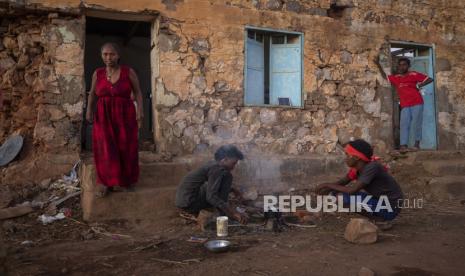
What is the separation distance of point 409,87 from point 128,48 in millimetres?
6369

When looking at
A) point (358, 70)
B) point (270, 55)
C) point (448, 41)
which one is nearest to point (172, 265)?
point (270, 55)

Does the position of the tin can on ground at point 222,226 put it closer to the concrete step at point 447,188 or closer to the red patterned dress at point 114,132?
the red patterned dress at point 114,132

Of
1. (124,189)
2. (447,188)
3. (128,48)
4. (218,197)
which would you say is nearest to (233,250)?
(218,197)

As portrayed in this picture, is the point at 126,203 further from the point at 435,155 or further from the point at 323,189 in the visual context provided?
the point at 435,155

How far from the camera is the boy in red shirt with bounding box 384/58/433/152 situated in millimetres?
7336

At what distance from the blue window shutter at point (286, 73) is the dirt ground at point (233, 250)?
99.8 inches

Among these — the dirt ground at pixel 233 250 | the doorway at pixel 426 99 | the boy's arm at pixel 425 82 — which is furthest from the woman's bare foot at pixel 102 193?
the boy's arm at pixel 425 82

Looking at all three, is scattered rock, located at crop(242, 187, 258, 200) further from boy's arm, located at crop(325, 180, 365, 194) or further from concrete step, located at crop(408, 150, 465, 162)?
concrete step, located at crop(408, 150, 465, 162)

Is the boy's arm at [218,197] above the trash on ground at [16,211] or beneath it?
above

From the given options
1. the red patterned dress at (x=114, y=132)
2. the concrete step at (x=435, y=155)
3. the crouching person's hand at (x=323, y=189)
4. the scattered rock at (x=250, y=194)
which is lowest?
the scattered rock at (x=250, y=194)

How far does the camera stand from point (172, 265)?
329 cm

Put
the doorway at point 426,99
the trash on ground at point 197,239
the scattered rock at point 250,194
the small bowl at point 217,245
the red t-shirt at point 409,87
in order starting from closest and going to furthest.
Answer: the small bowl at point 217,245, the trash on ground at point 197,239, the scattered rock at point 250,194, the red t-shirt at point 409,87, the doorway at point 426,99

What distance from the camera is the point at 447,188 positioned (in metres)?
6.32

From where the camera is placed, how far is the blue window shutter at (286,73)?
Answer: 22.7ft
